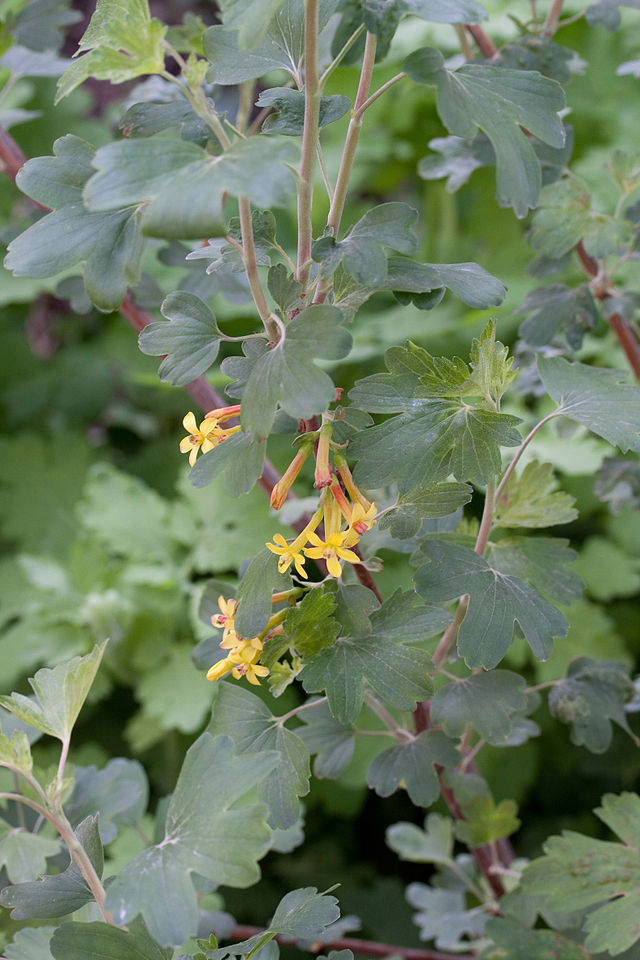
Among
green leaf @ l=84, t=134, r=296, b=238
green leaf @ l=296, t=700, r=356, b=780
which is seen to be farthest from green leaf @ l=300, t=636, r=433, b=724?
green leaf @ l=84, t=134, r=296, b=238

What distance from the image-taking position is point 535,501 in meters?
0.52

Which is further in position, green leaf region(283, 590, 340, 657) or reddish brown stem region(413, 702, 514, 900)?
reddish brown stem region(413, 702, 514, 900)

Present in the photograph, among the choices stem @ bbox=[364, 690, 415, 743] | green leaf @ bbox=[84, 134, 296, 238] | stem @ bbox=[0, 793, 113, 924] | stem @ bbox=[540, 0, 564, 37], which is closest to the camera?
green leaf @ bbox=[84, 134, 296, 238]

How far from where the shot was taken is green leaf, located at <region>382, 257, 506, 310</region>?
1.45 feet

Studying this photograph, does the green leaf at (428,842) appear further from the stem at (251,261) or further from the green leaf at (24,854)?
the stem at (251,261)

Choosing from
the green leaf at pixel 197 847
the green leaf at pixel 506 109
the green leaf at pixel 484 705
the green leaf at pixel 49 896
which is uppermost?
the green leaf at pixel 506 109

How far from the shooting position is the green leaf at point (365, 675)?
451 millimetres

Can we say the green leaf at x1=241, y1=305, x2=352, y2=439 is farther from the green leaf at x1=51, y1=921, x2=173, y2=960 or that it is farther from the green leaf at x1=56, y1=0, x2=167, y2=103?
the green leaf at x1=51, y1=921, x2=173, y2=960

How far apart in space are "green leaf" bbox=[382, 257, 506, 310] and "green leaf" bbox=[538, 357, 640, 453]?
58 millimetres

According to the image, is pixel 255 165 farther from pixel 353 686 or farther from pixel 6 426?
pixel 6 426

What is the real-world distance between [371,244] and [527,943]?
44 centimetres

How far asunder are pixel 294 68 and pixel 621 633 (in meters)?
0.83

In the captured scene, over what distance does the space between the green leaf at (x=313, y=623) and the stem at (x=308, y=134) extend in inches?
5.9

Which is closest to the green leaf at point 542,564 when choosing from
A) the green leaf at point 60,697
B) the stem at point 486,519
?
the stem at point 486,519
